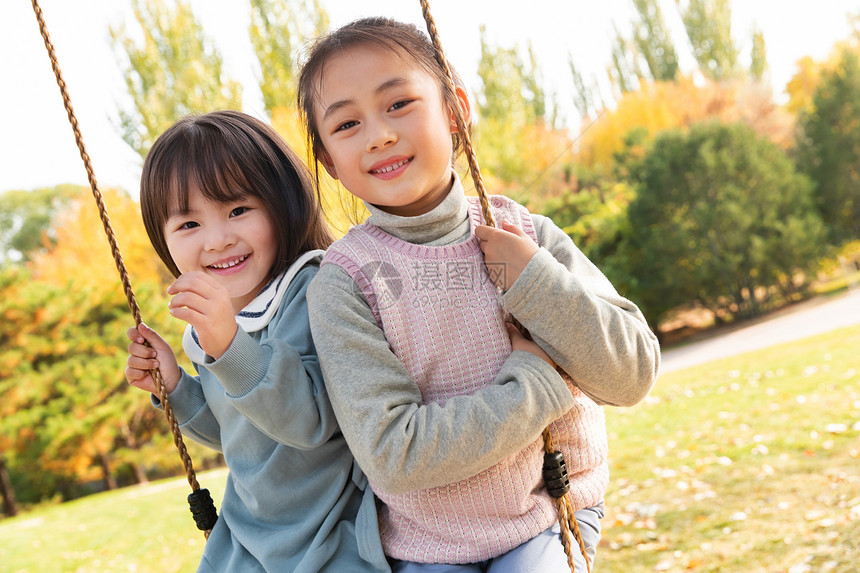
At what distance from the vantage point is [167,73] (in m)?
16.8

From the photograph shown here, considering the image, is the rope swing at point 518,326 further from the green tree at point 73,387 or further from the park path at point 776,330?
the green tree at point 73,387

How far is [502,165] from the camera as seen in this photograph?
68.7ft

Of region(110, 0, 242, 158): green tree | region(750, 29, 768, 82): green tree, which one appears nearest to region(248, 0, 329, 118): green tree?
region(110, 0, 242, 158): green tree

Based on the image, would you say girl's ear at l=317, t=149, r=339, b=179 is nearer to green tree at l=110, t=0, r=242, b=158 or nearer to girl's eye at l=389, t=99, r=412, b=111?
girl's eye at l=389, t=99, r=412, b=111

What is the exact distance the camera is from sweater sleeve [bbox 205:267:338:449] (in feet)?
4.70

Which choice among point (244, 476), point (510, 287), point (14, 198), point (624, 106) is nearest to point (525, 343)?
point (510, 287)

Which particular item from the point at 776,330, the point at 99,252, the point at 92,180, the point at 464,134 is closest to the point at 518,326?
the point at 464,134

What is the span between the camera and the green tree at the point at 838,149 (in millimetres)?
16797

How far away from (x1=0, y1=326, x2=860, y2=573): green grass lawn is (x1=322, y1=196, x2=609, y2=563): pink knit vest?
7.47ft

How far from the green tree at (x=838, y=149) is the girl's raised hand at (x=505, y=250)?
17.6 meters

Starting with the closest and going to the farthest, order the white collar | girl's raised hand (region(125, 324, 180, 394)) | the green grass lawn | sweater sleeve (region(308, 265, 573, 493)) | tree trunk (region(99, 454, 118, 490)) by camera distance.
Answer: sweater sleeve (region(308, 265, 573, 493)) → the white collar → girl's raised hand (region(125, 324, 180, 394)) → the green grass lawn → tree trunk (region(99, 454, 118, 490))

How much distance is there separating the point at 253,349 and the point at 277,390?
0.10 m

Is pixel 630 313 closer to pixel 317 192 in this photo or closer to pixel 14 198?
pixel 317 192

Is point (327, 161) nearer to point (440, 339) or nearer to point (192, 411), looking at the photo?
point (440, 339)
